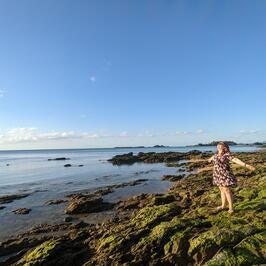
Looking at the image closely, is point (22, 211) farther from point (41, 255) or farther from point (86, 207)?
point (41, 255)

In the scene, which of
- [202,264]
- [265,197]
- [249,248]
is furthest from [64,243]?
[265,197]

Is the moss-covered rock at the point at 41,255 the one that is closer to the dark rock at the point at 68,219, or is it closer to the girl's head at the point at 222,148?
the dark rock at the point at 68,219

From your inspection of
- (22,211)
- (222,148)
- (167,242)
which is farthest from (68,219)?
(222,148)

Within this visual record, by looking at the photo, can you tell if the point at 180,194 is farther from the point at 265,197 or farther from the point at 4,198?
the point at 4,198

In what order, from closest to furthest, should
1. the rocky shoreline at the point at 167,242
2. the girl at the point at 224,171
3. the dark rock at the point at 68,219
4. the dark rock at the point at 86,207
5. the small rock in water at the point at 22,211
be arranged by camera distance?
the rocky shoreline at the point at 167,242 < the girl at the point at 224,171 < the dark rock at the point at 68,219 < the dark rock at the point at 86,207 < the small rock in water at the point at 22,211

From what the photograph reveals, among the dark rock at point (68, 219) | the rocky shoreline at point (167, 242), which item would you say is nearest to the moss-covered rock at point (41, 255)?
the rocky shoreline at point (167, 242)

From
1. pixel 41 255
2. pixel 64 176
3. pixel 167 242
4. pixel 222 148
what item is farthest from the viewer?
pixel 64 176

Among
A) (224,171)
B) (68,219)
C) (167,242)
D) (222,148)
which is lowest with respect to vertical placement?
(68,219)

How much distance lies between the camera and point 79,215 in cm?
1767

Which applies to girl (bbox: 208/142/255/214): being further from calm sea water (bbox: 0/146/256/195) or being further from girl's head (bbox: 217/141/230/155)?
calm sea water (bbox: 0/146/256/195)

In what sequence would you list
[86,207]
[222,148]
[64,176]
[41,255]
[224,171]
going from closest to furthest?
[41,255] → [224,171] → [222,148] → [86,207] → [64,176]

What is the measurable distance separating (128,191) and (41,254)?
1633 cm

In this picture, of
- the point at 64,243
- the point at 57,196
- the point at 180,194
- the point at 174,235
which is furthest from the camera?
the point at 57,196

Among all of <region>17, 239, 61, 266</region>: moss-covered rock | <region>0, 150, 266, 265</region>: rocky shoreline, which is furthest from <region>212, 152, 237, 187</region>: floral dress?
<region>17, 239, 61, 266</region>: moss-covered rock
